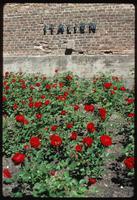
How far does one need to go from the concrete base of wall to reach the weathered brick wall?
0.56m

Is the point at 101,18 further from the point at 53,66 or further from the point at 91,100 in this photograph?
the point at 91,100

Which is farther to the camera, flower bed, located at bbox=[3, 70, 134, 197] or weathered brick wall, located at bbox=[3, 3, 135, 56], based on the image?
weathered brick wall, located at bbox=[3, 3, 135, 56]

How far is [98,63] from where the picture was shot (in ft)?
33.8

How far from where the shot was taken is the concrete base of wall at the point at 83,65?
10125 mm

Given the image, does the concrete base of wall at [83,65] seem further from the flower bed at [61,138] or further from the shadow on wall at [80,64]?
the flower bed at [61,138]

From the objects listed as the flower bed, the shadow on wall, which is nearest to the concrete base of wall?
the shadow on wall

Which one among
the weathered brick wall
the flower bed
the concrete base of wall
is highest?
the weathered brick wall

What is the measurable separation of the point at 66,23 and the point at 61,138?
6.01 m

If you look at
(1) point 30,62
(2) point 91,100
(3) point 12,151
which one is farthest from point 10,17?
(3) point 12,151

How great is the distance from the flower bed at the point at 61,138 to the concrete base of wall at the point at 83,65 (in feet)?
3.52

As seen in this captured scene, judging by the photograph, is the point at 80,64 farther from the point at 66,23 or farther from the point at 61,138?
the point at 61,138

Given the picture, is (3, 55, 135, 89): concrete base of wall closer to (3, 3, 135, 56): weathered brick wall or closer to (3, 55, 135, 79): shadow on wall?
(3, 55, 135, 79): shadow on wall

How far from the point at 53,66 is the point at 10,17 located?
7.05 feet

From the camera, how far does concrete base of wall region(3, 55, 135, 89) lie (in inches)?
399
